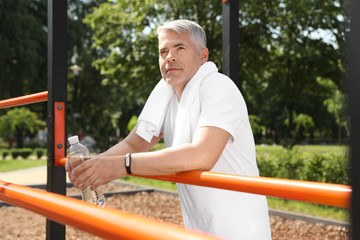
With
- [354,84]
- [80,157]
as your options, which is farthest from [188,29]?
[354,84]

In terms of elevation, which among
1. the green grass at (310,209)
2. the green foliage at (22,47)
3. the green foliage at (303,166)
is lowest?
the green grass at (310,209)

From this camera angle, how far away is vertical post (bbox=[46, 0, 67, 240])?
2242 mm

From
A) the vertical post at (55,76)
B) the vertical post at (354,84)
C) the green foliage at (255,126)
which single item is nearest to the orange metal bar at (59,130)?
the vertical post at (55,76)

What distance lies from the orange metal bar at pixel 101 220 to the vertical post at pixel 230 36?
1.47 meters

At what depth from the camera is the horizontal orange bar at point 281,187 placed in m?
0.99

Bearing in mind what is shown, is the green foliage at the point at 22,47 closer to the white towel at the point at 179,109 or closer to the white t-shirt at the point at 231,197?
the white towel at the point at 179,109

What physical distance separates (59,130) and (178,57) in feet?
2.75

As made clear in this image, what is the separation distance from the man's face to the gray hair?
0.02 m

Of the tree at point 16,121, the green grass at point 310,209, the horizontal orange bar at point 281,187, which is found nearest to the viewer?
the horizontal orange bar at point 281,187

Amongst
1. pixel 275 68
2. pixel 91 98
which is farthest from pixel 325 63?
pixel 91 98

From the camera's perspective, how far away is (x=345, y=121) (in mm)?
470

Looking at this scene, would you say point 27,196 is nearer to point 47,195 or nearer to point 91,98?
point 47,195

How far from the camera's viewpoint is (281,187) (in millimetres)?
1111

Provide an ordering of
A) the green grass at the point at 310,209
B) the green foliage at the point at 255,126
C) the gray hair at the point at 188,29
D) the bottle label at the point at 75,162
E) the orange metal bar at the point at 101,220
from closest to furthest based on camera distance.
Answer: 1. the orange metal bar at the point at 101,220
2. the bottle label at the point at 75,162
3. the gray hair at the point at 188,29
4. the green grass at the point at 310,209
5. the green foliage at the point at 255,126
